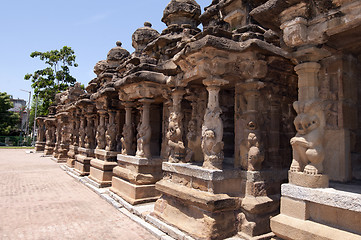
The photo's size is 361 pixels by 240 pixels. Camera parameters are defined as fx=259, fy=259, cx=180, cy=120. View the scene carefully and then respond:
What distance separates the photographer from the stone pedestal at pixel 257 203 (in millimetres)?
4602

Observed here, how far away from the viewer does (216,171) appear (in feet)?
15.1

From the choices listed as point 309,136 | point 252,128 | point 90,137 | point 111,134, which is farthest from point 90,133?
point 309,136

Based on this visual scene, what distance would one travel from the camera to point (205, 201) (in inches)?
174

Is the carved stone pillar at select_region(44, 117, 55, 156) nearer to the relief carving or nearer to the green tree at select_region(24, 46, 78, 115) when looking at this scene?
the green tree at select_region(24, 46, 78, 115)

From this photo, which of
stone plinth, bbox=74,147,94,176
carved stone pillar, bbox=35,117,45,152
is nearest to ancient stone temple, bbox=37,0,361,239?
stone plinth, bbox=74,147,94,176

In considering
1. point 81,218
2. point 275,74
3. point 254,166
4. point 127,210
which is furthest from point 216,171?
point 81,218

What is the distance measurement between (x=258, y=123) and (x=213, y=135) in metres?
0.96

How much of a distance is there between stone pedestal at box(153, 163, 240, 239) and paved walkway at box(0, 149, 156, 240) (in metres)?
0.86

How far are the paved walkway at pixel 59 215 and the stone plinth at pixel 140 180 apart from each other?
613 mm

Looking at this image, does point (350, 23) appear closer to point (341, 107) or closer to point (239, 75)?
point (341, 107)

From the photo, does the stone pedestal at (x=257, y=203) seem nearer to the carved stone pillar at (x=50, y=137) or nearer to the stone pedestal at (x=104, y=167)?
the stone pedestal at (x=104, y=167)

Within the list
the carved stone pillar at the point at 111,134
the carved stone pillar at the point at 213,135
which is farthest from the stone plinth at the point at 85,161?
the carved stone pillar at the point at 213,135

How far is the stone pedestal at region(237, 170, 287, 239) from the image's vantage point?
15.1 feet

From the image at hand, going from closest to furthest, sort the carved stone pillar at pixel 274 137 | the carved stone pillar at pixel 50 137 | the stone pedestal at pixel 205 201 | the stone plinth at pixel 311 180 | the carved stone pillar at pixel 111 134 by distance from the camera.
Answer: the stone plinth at pixel 311 180 → the stone pedestal at pixel 205 201 → the carved stone pillar at pixel 274 137 → the carved stone pillar at pixel 111 134 → the carved stone pillar at pixel 50 137
